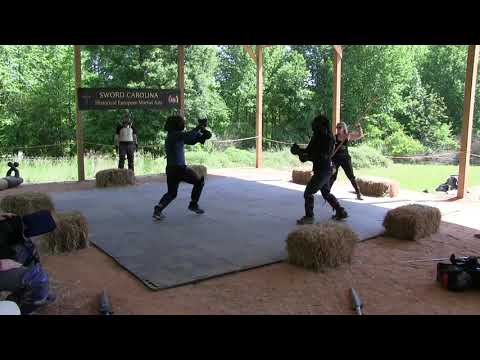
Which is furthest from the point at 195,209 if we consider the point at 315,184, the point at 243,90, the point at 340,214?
the point at 243,90

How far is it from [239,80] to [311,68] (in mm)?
4709

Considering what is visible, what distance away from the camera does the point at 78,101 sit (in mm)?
11008

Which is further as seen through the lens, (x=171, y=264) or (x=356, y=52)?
(x=356, y=52)

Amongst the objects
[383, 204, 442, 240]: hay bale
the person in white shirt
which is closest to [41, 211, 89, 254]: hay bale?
[383, 204, 442, 240]: hay bale

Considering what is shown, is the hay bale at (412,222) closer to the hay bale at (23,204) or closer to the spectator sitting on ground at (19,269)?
the spectator sitting on ground at (19,269)

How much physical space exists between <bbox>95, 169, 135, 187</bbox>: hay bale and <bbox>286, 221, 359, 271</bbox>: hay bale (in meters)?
6.12

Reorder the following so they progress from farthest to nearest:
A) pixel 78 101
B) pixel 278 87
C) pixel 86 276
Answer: pixel 278 87 < pixel 78 101 < pixel 86 276

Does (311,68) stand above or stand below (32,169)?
above

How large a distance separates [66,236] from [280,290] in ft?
8.71

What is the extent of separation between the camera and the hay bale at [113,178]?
996 centimetres

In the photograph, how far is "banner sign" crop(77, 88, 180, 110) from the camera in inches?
438
